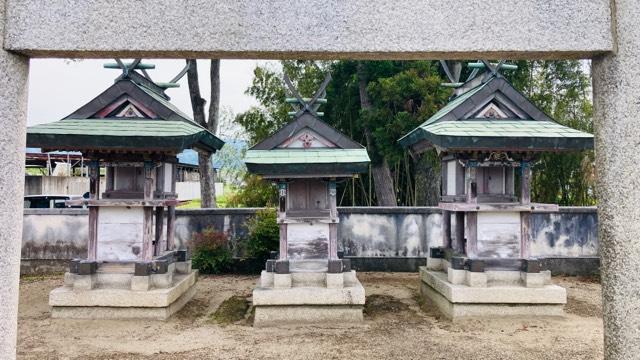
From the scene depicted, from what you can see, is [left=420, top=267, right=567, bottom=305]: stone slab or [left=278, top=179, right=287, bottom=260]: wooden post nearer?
[left=420, top=267, right=567, bottom=305]: stone slab

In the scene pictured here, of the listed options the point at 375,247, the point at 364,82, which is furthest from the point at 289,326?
the point at 364,82

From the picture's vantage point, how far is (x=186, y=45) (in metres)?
2.68

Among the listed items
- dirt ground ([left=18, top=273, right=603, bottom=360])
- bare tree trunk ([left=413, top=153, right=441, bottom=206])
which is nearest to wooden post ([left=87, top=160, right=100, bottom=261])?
dirt ground ([left=18, top=273, right=603, bottom=360])

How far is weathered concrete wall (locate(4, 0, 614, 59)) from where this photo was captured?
2.66 m

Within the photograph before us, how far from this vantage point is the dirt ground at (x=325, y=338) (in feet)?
18.2

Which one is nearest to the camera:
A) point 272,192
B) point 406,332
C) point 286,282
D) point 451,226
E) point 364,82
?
point 406,332

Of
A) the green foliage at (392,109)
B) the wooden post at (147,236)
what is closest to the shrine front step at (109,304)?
the wooden post at (147,236)

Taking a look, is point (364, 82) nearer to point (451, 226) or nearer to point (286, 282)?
point (451, 226)

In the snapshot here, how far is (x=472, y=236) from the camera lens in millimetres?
7379

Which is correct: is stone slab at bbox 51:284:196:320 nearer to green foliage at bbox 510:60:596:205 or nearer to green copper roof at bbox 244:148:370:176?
green copper roof at bbox 244:148:370:176

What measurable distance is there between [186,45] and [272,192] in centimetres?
1304

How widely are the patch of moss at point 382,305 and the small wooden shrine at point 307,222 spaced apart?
784 mm

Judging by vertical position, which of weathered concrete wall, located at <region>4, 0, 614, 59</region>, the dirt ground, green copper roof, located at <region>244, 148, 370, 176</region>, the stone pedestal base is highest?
weathered concrete wall, located at <region>4, 0, 614, 59</region>

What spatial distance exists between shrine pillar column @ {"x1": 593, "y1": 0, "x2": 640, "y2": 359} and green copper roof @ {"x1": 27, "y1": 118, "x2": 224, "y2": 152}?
5.81 m
